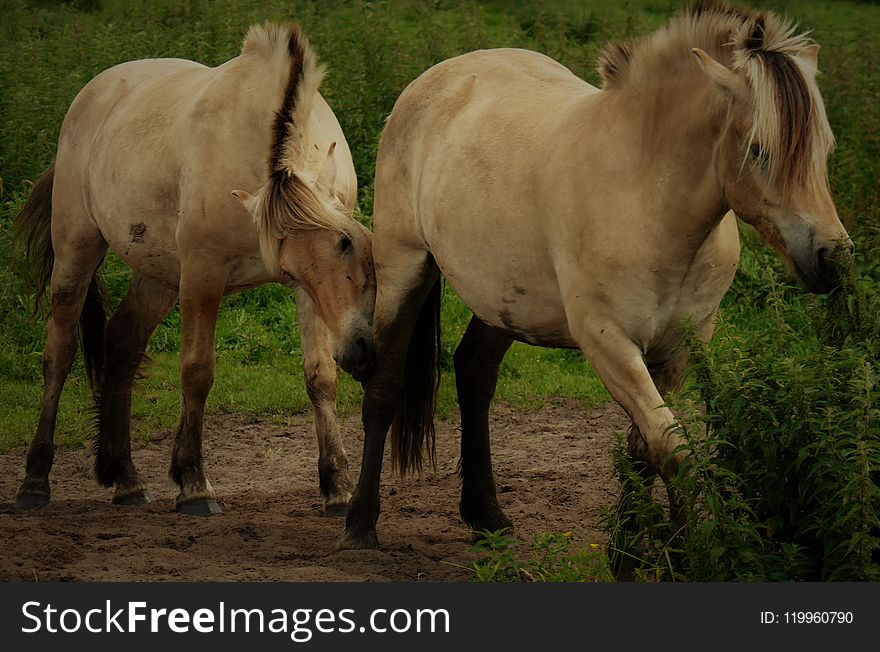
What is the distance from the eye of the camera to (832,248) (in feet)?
12.5

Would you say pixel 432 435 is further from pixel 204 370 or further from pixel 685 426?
pixel 685 426

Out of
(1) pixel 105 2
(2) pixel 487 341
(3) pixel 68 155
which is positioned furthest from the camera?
(1) pixel 105 2

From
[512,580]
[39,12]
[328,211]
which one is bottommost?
[512,580]

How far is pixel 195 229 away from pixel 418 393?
129 cm

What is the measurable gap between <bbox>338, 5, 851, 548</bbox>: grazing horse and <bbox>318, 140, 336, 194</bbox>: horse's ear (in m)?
0.22

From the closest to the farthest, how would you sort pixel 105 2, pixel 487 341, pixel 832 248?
pixel 832 248, pixel 487 341, pixel 105 2

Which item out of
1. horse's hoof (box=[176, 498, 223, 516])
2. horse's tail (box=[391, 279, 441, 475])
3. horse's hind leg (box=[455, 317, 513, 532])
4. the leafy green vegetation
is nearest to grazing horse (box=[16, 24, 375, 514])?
horse's hoof (box=[176, 498, 223, 516])

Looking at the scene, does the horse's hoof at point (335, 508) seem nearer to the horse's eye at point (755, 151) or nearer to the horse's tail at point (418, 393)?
the horse's tail at point (418, 393)

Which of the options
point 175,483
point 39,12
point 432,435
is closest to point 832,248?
point 432,435

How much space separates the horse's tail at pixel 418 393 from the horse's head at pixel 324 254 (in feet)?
1.39

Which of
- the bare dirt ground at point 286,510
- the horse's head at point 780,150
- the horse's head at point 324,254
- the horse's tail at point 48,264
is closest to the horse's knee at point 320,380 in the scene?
the bare dirt ground at point 286,510

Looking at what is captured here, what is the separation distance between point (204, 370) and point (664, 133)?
106 inches

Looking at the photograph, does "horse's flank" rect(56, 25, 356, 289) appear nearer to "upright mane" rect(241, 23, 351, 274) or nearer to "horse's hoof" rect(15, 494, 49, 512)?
"upright mane" rect(241, 23, 351, 274)

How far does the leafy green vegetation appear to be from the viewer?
3953 millimetres
